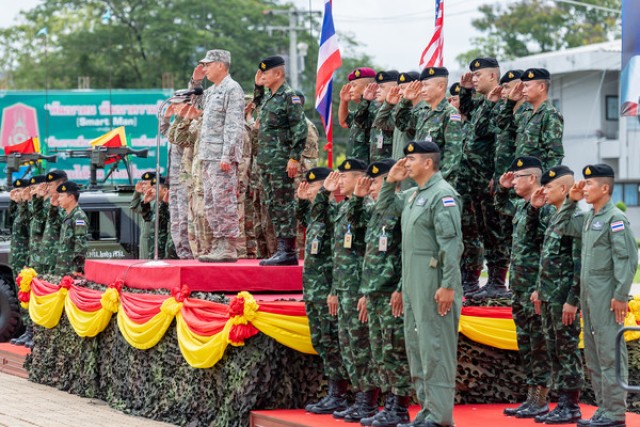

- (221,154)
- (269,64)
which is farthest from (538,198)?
(221,154)

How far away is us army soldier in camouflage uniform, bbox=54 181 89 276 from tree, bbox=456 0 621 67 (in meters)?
43.4

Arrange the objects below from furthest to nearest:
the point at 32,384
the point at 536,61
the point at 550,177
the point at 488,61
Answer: the point at 536,61
the point at 32,384
the point at 488,61
the point at 550,177

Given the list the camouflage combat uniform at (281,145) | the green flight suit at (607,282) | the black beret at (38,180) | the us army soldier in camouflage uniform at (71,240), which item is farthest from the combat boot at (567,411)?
the black beret at (38,180)

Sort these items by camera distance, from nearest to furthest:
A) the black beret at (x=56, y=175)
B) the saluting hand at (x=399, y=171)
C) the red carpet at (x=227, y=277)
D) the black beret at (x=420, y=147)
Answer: the black beret at (x=420, y=147) → the saluting hand at (x=399, y=171) → the red carpet at (x=227, y=277) → the black beret at (x=56, y=175)

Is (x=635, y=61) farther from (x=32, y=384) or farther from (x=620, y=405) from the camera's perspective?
(x=32, y=384)

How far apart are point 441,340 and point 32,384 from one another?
24.1 ft

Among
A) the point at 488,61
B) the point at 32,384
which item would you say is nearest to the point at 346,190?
the point at 488,61

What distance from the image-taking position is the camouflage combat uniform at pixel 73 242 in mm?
14438

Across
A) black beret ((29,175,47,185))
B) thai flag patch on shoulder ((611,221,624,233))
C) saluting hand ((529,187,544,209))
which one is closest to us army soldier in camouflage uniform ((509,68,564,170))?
saluting hand ((529,187,544,209))

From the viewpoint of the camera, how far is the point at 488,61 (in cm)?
1055

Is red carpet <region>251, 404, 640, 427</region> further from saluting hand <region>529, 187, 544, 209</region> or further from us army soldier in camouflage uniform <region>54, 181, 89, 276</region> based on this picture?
us army soldier in camouflage uniform <region>54, 181, 89, 276</region>

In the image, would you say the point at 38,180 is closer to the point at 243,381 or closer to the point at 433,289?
the point at 243,381

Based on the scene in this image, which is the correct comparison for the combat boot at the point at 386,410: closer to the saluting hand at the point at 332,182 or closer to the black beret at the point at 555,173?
the saluting hand at the point at 332,182

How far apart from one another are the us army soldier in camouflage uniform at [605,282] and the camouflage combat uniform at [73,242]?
288 inches
